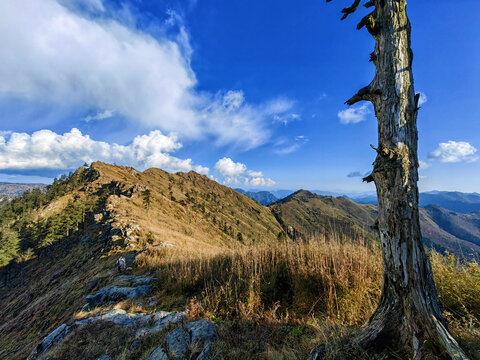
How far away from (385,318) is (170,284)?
25.3ft

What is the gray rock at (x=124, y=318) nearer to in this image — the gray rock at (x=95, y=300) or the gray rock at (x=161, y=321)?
the gray rock at (x=161, y=321)

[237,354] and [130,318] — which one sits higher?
[237,354]

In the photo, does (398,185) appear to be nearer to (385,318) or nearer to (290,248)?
(385,318)

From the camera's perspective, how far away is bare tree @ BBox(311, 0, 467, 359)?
2.92 meters

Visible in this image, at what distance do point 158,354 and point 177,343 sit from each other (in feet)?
1.23

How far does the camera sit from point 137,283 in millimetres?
9945

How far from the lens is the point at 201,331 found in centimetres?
430

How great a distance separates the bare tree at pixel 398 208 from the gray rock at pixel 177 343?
98.3 inches

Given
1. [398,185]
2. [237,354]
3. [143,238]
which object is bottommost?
[143,238]

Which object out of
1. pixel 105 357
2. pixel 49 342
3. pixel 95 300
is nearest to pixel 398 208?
pixel 105 357

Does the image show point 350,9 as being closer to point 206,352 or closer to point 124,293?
point 206,352

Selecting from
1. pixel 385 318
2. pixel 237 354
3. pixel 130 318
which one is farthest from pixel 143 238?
pixel 385 318

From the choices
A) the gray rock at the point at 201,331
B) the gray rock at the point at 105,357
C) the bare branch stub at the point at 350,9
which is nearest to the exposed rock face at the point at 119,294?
the gray rock at the point at 105,357

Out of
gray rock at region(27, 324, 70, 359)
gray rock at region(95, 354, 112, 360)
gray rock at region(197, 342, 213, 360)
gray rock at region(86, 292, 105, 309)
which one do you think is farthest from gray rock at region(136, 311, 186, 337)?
gray rock at region(86, 292, 105, 309)
